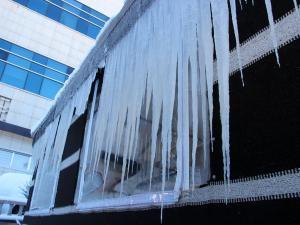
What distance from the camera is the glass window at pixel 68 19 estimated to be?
63.8ft

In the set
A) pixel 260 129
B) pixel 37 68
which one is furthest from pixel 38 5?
pixel 260 129

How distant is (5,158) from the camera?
50.2 ft

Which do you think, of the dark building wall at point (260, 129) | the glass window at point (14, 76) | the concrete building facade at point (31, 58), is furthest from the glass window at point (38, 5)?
the dark building wall at point (260, 129)

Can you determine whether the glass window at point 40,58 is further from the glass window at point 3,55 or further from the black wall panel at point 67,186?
the black wall panel at point 67,186

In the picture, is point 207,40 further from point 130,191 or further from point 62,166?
point 62,166

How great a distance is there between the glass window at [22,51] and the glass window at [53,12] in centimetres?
299

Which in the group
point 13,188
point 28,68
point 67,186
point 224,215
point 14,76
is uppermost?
point 28,68

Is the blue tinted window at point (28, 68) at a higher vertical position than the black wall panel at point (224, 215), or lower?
higher

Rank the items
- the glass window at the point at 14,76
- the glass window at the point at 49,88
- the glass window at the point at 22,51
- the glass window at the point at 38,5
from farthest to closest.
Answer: the glass window at the point at 38,5 < the glass window at the point at 49,88 < the glass window at the point at 22,51 < the glass window at the point at 14,76

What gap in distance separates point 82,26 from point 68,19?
39.6 inches

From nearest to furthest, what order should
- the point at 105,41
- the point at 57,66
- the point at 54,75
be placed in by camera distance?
the point at 105,41 → the point at 54,75 → the point at 57,66

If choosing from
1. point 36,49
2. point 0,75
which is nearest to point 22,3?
point 36,49

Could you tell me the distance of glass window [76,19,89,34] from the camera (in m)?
20.0

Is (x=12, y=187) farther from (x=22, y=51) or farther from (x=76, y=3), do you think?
(x=76, y=3)
